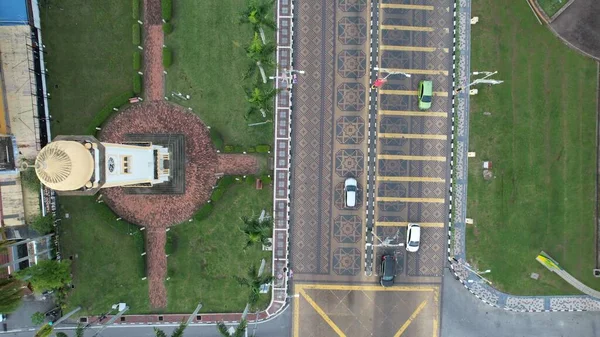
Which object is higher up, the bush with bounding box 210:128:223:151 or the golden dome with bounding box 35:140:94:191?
the bush with bounding box 210:128:223:151

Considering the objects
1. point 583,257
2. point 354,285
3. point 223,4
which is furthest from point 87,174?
point 583,257

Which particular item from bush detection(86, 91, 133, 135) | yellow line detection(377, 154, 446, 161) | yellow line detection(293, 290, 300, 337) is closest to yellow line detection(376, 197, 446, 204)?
yellow line detection(377, 154, 446, 161)

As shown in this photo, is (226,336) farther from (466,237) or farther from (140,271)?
(466,237)

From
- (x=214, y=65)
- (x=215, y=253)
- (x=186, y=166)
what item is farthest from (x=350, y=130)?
(x=215, y=253)

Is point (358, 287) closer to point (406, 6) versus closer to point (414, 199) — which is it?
point (414, 199)

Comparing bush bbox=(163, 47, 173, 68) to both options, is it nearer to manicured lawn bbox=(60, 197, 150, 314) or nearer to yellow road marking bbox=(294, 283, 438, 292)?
manicured lawn bbox=(60, 197, 150, 314)

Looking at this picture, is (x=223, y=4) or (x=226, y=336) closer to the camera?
(x=226, y=336)
